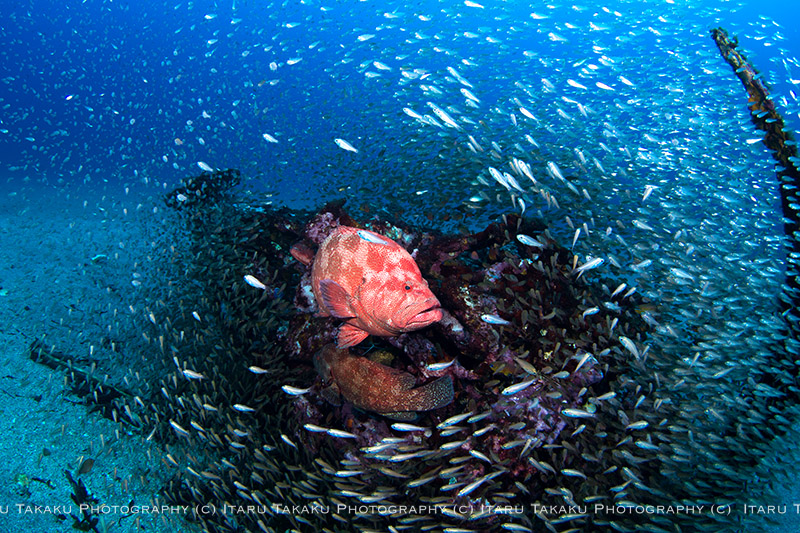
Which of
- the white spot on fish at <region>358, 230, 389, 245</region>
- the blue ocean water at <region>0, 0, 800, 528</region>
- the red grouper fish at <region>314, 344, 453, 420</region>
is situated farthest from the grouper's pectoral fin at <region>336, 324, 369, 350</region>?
Answer: the blue ocean water at <region>0, 0, 800, 528</region>

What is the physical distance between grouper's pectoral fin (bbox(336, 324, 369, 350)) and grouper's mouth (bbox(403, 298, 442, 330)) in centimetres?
71

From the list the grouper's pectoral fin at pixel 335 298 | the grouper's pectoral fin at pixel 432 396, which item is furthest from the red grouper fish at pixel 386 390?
the grouper's pectoral fin at pixel 335 298

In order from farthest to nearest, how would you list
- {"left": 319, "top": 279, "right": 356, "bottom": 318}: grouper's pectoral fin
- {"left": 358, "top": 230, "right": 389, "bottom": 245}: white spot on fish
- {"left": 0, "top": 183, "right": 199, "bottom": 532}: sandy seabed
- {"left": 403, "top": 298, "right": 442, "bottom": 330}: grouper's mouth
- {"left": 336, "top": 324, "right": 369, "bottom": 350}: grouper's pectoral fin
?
{"left": 0, "top": 183, "right": 199, "bottom": 532}: sandy seabed, {"left": 336, "top": 324, "right": 369, "bottom": 350}: grouper's pectoral fin, {"left": 358, "top": 230, "right": 389, "bottom": 245}: white spot on fish, {"left": 319, "top": 279, "right": 356, "bottom": 318}: grouper's pectoral fin, {"left": 403, "top": 298, "right": 442, "bottom": 330}: grouper's mouth

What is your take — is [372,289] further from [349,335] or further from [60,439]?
[60,439]

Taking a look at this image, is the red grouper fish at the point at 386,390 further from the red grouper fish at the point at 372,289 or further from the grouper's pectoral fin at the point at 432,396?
the red grouper fish at the point at 372,289

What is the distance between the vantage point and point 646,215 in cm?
600

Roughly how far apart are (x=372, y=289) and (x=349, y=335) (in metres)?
0.65

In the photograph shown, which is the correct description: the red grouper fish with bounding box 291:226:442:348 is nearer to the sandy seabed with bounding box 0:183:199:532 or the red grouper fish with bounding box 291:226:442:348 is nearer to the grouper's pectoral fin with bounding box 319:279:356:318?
the grouper's pectoral fin with bounding box 319:279:356:318

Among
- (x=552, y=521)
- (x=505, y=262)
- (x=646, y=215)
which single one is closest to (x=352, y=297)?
(x=505, y=262)

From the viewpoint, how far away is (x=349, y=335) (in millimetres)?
3518

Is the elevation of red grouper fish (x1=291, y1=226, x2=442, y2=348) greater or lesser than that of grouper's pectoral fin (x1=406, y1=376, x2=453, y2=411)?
greater

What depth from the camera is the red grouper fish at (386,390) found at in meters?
3.55

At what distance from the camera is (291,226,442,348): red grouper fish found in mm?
3027

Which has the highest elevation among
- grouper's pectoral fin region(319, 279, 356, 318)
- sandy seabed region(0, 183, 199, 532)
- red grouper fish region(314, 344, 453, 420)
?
grouper's pectoral fin region(319, 279, 356, 318)
